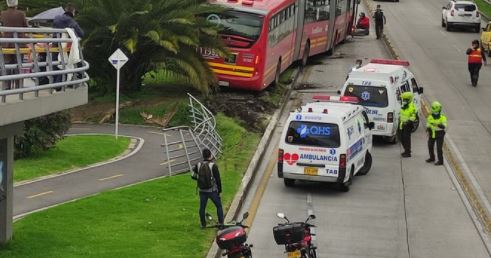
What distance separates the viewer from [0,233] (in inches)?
566

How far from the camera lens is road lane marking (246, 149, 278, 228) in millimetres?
18523

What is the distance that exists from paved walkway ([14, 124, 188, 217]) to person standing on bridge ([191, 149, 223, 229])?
11.0ft

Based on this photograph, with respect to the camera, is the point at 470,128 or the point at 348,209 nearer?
the point at 348,209

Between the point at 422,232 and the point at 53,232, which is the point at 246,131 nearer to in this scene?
the point at 422,232

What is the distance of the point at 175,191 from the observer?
63.3ft

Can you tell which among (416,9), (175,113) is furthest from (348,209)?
(416,9)

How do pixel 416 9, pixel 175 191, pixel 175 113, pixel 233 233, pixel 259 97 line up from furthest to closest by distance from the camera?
1. pixel 416 9
2. pixel 259 97
3. pixel 175 113
4. pixel 175 191
5. pixel 233 233

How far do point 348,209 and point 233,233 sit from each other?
7.24 meters

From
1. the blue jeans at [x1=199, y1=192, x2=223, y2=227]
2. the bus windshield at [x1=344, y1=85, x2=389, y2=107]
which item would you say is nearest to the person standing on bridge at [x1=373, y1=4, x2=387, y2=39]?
the bus windshield at [x1=344, y1=85, x2=389, y2=107]

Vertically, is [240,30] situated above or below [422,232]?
above

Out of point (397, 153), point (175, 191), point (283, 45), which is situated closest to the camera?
point (175, 191)

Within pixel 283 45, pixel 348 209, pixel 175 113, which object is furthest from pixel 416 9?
pixel 348 209

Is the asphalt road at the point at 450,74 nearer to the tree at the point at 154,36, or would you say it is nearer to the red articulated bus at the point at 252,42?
the red articulated bus at the point at 252,42

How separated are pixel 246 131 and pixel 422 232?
32.0 feet
